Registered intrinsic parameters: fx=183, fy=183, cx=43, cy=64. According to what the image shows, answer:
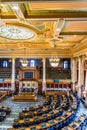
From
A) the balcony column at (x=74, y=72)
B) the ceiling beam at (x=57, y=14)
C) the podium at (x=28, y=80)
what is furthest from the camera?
the podium at (x=28, y=80)

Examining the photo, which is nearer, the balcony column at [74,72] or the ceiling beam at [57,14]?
the ceiling beam at [57,14]

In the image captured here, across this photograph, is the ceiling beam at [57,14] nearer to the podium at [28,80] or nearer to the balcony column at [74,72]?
the balcony column at [74,72]

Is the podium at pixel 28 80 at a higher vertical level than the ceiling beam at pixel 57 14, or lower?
lower

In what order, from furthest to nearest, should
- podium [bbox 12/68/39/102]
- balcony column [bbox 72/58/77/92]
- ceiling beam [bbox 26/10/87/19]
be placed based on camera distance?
podium [bbox 12/68/39/102] < balcony column [bbox 72/58/77/92] < ceiling beam [bbox 26/10/87/19]

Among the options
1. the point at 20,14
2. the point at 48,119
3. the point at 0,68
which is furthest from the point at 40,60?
the point at 20,14

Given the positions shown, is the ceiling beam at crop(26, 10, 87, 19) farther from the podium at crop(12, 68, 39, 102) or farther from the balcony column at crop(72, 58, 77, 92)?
the podium at crop(12, 68, 39, 102)

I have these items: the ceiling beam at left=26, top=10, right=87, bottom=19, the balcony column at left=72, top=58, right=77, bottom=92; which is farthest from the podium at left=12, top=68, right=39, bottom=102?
the ceiling beam at left=26, top=10, right=87, bottom=19

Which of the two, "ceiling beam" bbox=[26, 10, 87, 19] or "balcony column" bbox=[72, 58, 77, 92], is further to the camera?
"balcony column" bbox=[72, 58, 77, 92]

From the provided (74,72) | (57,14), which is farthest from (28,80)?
(57,14)

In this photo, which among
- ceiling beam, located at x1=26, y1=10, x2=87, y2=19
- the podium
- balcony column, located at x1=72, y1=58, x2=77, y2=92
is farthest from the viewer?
the podium

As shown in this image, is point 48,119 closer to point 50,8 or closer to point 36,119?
point 36,119

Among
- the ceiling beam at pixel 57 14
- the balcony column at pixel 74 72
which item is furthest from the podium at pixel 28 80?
the ceiling beam at pixel 57 14

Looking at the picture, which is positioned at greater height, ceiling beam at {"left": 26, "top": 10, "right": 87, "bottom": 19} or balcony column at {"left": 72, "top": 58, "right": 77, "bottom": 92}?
ceiling beam at {"left": 26, "top": 10, "right": 87, "bottom": 19}

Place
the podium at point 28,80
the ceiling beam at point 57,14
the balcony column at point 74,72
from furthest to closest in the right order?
the podium at point 28,80, the balcony column at point 74,72, the ceiling beam at point 57,14
